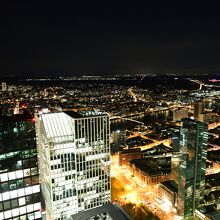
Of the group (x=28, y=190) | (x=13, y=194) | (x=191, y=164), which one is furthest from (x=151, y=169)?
Result: (x=13, y=194)

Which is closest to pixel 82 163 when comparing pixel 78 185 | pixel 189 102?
pixel 78 185

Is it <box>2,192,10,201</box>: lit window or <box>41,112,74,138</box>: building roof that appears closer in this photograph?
<box>2,192,10,201</box>: lit window

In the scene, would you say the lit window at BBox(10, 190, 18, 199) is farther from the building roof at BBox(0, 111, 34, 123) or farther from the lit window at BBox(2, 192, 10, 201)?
the building roof at BBox(0, 111, 34, 123)

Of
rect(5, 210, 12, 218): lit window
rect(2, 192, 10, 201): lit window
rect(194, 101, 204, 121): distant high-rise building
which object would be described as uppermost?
rect(2, 192, 10, 201): lit window

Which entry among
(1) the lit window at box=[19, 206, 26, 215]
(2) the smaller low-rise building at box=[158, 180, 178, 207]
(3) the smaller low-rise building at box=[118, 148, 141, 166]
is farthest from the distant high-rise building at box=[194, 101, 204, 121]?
(1) the lit window at box=[19, 206, 26, 215]

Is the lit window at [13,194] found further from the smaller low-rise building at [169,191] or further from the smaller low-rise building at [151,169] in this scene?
the smaller low-rise building at [151,169]

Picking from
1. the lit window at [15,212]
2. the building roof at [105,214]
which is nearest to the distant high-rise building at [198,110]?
the building roof at [105,214]
